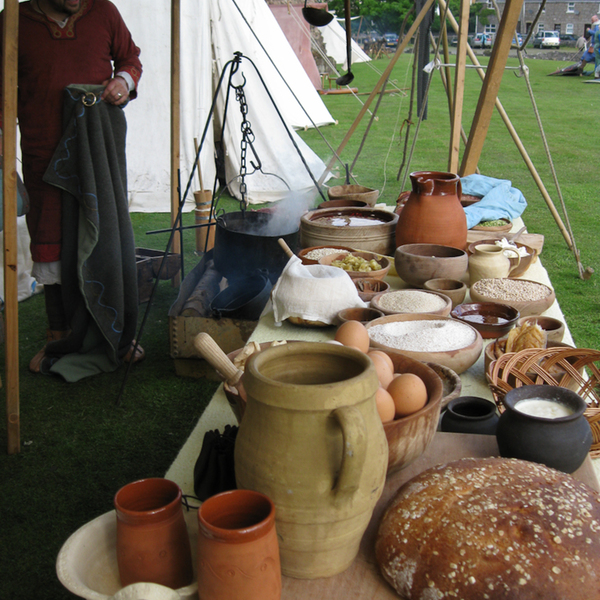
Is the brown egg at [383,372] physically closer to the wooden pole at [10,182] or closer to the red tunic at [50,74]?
the wooden pole at [10,182]

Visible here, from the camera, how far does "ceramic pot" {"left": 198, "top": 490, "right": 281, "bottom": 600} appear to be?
646mm

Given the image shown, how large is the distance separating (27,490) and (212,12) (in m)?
4.64

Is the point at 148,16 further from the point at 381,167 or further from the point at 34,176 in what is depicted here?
the point at 381,167

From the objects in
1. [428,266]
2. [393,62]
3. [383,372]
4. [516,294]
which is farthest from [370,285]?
[393,62]

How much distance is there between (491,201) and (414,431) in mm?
2145

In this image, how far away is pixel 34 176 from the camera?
7.95 feet

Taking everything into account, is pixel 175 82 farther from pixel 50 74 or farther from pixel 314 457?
pixel 314 457

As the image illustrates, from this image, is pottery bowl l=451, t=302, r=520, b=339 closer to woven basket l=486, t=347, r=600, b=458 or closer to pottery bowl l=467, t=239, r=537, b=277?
woven basket l=486, t=347, r=600, b=458

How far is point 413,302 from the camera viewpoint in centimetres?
176

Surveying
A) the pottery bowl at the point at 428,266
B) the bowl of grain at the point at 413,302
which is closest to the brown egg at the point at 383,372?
the bowl of grain at the point at 413,302

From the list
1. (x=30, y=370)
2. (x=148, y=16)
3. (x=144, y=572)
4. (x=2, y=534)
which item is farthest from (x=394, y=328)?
(x=148, y=16)

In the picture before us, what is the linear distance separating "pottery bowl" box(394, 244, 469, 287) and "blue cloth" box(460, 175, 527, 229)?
0.69 m

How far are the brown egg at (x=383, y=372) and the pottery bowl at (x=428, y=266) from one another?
100cm

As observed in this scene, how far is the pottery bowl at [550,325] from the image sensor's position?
161cm
